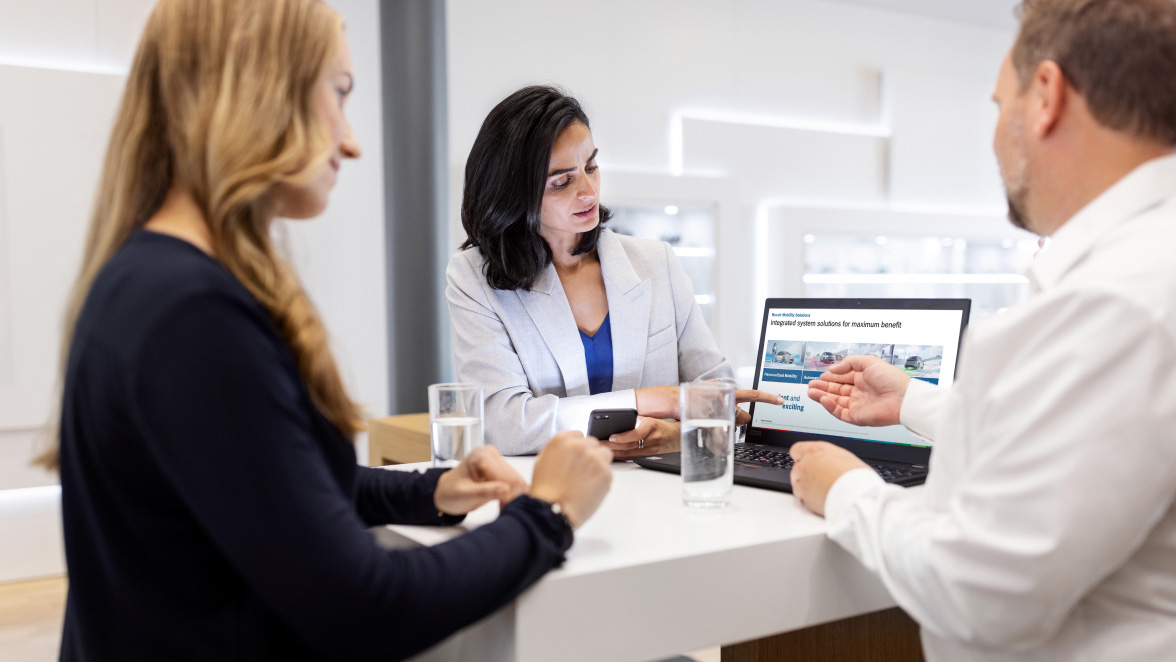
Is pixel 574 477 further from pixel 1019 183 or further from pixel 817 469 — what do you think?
pixel 1019 183

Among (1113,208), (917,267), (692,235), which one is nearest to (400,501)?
(1113,208)

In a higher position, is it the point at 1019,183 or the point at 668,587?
the point at 1019,183

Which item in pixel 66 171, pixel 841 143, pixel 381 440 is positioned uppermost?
pixel 841 143

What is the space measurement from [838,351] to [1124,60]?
75cm

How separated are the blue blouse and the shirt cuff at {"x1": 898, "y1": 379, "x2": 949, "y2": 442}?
34.0 inches

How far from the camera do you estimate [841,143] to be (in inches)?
212

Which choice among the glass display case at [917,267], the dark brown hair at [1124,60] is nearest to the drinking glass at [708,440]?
the dark brown hair at [1124,60]

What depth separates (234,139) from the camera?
31.8 inches

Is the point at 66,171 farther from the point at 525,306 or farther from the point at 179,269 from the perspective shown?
the point at 179,269

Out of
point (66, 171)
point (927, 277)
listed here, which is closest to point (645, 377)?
point (66, 171)

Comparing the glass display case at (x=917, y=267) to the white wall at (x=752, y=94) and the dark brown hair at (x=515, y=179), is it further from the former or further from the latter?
the dark brown hair at (x=515, y=179)

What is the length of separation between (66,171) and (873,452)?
3353mm

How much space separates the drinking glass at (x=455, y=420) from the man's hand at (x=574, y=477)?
0.74 feet

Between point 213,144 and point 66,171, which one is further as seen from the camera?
point 66,171
